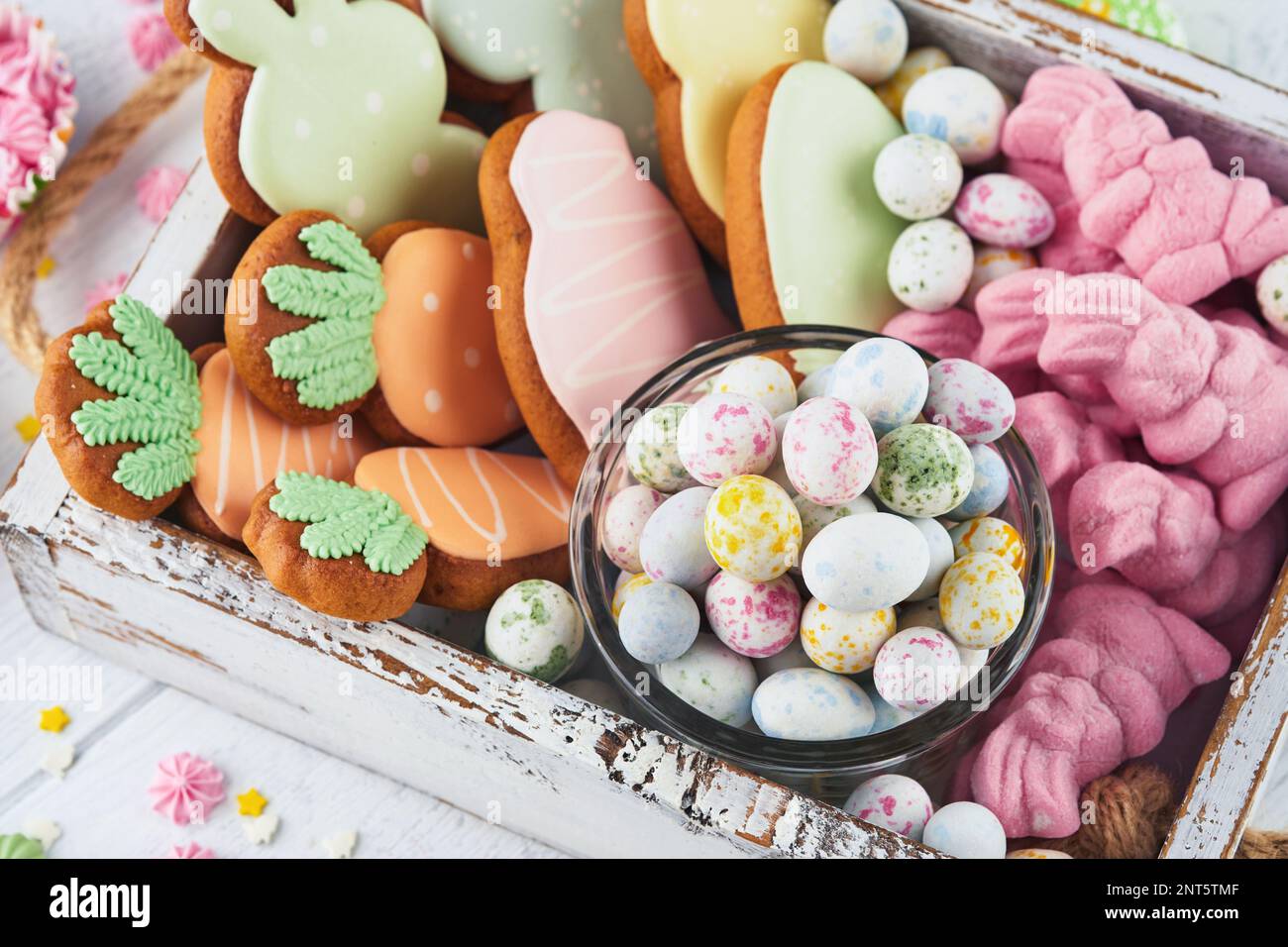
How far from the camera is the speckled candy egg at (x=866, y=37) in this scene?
0.92m

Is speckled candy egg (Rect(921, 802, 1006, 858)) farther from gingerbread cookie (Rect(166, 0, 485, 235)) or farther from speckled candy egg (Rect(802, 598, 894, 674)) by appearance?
gingerbread cookie (Rect(166, 0, 485, 235))

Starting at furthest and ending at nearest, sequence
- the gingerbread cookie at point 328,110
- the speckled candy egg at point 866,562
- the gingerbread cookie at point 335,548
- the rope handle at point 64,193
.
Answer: the rope handle at point 64,193
the gingerbread cookie at point 328,110
the gingerbread cookie at point 335,548
the speckled candy egg at point 866,562

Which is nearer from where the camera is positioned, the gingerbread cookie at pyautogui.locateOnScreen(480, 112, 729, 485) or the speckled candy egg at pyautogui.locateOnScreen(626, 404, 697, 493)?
the speckled candy egg at pyautogui.locateOnScreen(626, 404, 697, 493)

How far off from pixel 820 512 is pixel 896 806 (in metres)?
0.20

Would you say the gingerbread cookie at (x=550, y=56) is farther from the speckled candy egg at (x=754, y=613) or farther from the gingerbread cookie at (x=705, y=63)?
the speckled candy egg at (x=754, y=613)

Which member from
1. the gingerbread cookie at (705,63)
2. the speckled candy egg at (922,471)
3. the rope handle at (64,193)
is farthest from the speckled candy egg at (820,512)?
the rope handle at (64,193)

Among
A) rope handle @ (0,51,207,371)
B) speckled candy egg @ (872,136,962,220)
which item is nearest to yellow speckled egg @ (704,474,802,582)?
speckled candy egg @ (872,136,962,220)

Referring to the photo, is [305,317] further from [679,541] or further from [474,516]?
[679,541]

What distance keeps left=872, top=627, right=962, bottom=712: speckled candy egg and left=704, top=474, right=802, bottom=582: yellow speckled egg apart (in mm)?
82

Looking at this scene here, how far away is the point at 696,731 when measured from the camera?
74 cm

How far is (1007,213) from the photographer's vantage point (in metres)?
0.89

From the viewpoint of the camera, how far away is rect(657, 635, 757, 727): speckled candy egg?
2.39 ft

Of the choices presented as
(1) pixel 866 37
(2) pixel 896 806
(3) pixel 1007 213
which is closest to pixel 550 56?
(1) pixel 866 37

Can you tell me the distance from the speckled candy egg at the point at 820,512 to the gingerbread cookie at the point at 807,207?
215 millimetres
